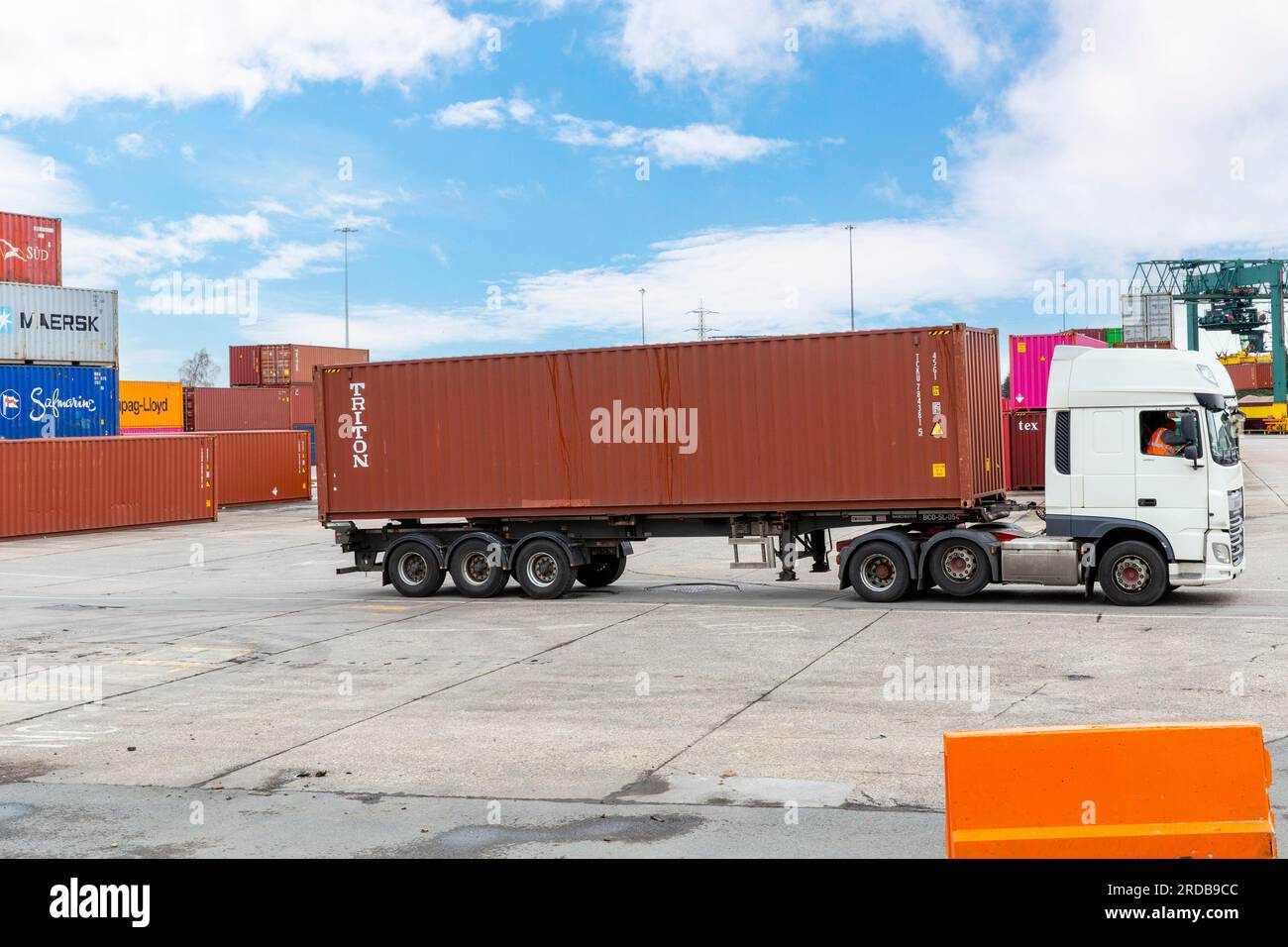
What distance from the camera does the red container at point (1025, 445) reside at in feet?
128

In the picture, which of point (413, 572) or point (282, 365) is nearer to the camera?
point (413, 572)

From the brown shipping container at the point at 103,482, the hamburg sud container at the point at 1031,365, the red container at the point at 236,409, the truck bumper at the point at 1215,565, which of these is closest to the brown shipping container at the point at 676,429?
the truck bumper at the point at 1215,565

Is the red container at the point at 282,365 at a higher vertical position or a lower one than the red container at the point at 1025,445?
higher

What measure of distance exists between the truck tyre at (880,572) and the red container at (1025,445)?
21.7m

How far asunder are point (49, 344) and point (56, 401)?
180cm

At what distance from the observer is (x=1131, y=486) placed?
16797 millimetres

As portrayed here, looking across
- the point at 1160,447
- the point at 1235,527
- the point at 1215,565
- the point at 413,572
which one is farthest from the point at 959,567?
the point at 413,572

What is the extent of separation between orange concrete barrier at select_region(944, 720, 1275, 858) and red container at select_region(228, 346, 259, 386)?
75.0 metres

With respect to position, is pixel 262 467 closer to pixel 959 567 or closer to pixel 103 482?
pixel 103 482

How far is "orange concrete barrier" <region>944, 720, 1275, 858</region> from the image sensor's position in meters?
5.29

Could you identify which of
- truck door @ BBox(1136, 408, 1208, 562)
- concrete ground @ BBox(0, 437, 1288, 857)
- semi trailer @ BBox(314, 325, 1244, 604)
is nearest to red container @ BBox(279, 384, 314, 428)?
concrete ground @ BBox(0, 437, 1288, 857)

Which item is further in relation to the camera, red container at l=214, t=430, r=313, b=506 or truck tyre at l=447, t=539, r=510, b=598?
red container at l=214, t=430, r=313, b=506

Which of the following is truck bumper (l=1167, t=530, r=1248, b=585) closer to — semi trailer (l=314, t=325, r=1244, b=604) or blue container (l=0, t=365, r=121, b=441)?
semi trailer (l=314, t=325, r=1244, b=604)

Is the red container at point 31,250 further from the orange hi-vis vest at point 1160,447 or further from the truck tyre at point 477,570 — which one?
the orange hi-vis vest at point 1160,447
